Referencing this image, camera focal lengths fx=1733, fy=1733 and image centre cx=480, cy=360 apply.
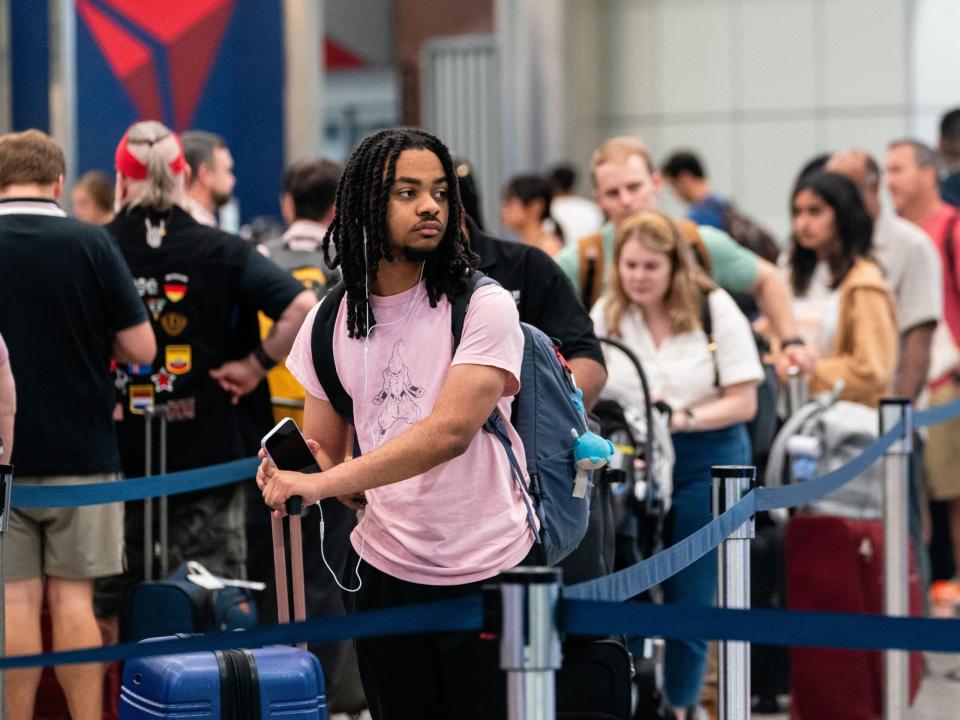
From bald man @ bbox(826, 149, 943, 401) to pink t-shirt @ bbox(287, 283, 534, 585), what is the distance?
4001 millimetres

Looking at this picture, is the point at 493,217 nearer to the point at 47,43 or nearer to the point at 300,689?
the point at 47,43

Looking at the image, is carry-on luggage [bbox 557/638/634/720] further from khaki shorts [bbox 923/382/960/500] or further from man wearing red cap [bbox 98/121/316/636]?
khaki shorts [bbox 923/382/960/500]

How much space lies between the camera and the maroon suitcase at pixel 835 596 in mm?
5570

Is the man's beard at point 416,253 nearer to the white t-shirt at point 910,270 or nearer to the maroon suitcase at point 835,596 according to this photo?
the maroon suitcase at point 835,596

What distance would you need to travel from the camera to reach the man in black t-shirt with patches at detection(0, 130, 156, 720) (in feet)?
15.7

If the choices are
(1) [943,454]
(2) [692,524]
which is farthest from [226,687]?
(1) [943,454]

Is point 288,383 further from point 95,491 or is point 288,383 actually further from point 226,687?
point 226,687

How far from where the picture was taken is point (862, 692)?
5.57 metres

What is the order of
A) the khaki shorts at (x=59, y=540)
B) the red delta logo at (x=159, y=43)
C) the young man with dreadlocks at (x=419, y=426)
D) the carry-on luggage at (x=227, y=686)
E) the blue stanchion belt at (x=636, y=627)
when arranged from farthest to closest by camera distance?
the red delta logo at (x=159, y=43), the khaki shorts at (x=59, y=540), the carry-on luggage at (x=227, y=686), the young man with dreadlocks at (x=419, y=426), the blue stanchion belt at (x=636, y=627)

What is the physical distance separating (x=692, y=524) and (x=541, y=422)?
2040 mm

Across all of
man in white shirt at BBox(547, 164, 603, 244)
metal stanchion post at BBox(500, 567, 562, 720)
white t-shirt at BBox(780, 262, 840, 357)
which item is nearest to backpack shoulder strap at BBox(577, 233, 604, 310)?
white t-shirt at BBox(780, 262, 840, 357)

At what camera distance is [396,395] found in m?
3.29

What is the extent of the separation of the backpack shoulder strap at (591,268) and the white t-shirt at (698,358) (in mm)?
419

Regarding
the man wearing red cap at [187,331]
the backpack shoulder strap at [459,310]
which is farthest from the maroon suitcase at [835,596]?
the backpack shoulder strap at [459,310]
